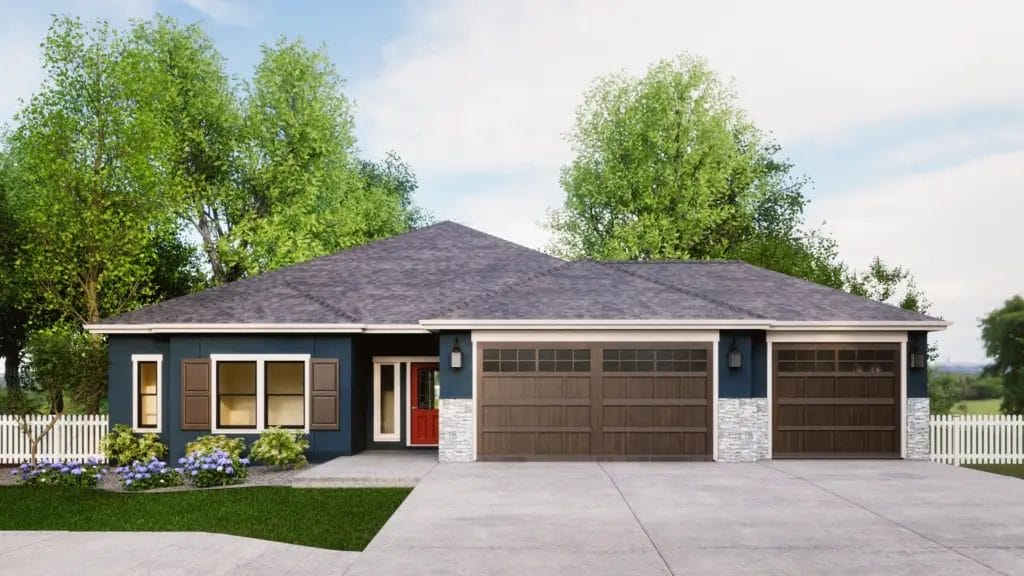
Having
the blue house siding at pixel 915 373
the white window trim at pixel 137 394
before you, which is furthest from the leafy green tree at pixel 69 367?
the blue house siding at pixel 915 373

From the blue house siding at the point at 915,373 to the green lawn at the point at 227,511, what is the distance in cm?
970

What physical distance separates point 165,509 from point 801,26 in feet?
57.2

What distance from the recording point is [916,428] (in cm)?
1653

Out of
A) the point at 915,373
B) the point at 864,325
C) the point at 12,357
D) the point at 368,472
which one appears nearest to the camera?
the point at 368,472

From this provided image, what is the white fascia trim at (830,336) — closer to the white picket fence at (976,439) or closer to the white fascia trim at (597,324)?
the white fascia trim at (597,324)

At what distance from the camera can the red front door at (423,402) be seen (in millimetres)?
18750

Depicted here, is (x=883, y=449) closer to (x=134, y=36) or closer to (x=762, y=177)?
(x=762, y=177)

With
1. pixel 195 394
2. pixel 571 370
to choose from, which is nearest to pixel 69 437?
pixel 195 394

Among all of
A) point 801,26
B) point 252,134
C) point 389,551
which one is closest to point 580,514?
point 389,551

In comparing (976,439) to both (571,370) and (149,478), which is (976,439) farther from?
(149,478)

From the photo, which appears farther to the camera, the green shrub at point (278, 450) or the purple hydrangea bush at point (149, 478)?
the green shrub at point (278, 450)

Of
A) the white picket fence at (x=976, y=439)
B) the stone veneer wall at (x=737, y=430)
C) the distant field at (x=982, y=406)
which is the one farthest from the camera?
the distant field at (x=982, y=406)

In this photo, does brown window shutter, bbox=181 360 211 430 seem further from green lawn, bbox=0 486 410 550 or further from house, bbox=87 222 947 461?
green lawn, bbox=0 486 410 550

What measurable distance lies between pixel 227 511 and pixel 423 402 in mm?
7735
